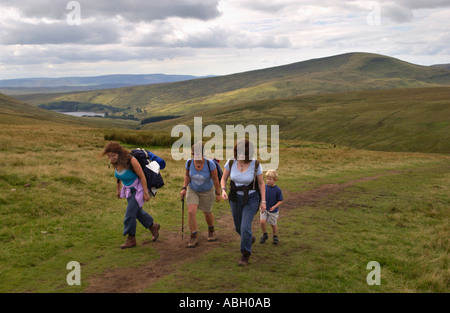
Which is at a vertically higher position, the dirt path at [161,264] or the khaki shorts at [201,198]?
the khaki shorts at [201,198]

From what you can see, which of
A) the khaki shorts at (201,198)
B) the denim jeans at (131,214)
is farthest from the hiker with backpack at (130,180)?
the khaki shorts at (201,198)

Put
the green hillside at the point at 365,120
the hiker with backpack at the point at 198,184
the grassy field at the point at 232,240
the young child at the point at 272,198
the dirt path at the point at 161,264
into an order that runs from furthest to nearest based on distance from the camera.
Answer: the green hillside at the point at 365,120, the young child at the point at 272,198, the hiker with backpack at the point at 198,184, the grassy field at the point at 232,240, the dirt path at the point at 161,264

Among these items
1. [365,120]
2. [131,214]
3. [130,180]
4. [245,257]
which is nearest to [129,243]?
[131,214]

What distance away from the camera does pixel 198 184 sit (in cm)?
858

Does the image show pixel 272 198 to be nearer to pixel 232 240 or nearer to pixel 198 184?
pixel 232 240

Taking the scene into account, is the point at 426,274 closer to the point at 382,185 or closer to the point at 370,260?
the point at 370,260

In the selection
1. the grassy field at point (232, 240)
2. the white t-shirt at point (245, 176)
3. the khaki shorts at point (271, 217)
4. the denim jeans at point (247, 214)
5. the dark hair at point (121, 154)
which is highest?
the dark hair at point (121, 154)

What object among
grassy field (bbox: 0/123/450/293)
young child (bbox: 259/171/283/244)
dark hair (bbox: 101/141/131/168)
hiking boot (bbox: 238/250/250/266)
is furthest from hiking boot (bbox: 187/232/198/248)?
dark hair (bbox: 101/141/131/168)

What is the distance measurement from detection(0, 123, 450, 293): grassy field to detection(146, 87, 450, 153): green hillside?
244 ft

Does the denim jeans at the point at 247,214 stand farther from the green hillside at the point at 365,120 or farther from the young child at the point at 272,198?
the green hillside at the point at 365,120

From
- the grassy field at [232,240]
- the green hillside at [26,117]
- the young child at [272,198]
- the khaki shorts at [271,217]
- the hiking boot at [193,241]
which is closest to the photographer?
the grassy field at [232,240]

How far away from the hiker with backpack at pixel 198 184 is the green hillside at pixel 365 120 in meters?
82.5

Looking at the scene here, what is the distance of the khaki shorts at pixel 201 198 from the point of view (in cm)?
870

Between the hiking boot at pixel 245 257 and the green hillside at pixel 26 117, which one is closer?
the hiking boot at pixel 245 257
